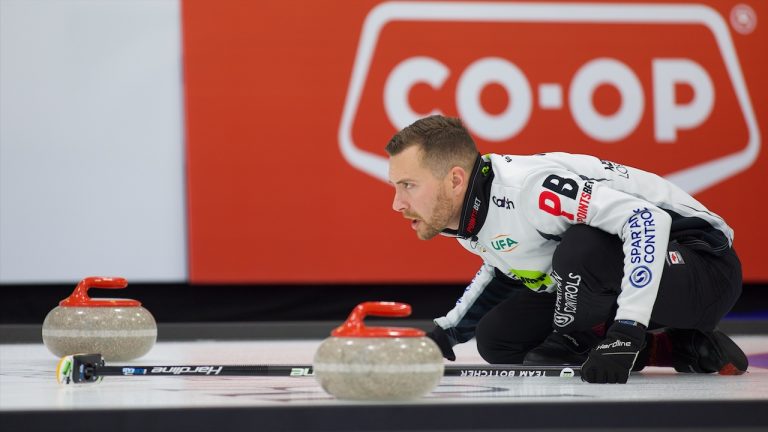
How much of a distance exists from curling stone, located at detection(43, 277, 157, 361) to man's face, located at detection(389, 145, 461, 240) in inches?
32.5

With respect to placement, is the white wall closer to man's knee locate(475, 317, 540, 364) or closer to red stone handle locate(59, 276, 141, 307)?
red stone handle locate(59, 276, 141, 307)

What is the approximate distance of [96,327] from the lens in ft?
8.75

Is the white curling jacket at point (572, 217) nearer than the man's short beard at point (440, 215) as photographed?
Yes

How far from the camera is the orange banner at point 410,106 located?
15.0 feet

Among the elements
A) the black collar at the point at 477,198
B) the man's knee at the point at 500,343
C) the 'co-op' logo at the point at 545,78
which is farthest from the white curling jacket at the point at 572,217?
the 'co-op' logo at the point at 545,78

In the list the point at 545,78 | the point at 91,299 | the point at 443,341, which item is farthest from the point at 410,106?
the point at 91,299

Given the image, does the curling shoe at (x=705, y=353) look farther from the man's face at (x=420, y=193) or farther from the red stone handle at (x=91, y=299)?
the red stone handle at (x=91, y=299)

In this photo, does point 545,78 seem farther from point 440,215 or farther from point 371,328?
point 371,328

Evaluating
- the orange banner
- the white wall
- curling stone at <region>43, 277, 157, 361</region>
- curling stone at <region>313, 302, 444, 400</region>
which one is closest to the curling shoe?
curling stone at <region>313, 302, 444, 400</region>

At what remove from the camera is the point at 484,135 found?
4730mm

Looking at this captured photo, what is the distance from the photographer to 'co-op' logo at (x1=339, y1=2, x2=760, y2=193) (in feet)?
15.3

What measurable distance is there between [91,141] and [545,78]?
6.54 feet

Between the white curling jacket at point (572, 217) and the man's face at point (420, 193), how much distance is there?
0.18ft

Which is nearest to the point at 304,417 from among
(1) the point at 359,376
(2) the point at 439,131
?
(1) the point at 359,376
